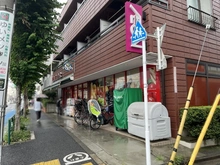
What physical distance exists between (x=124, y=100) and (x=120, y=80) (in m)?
2.16

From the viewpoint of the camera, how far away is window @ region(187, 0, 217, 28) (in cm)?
738

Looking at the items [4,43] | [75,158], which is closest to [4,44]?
[4,43]

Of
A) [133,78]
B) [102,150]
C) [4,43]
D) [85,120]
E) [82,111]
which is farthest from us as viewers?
[82,111]

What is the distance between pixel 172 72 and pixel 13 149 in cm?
615

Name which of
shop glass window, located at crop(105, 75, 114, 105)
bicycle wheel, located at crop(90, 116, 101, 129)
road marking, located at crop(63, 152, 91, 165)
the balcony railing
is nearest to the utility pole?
road marking, located at crop(63, 152, 91, 165)

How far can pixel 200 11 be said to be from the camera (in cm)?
754

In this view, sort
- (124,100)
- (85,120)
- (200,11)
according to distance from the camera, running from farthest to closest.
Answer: (85,120) → (200,11) → (124,100)

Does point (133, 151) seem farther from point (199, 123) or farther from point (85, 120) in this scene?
point (85, 120)

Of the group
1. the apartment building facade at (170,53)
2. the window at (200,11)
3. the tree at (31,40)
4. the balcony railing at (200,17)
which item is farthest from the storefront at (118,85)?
the tree at (31,40)

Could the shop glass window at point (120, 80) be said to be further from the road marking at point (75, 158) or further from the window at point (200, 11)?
the road marking at point (75, 158)

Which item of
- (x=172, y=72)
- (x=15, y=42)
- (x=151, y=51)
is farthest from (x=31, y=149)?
(x=172, y=72)

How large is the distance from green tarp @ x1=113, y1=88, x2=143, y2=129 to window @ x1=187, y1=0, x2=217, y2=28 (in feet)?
12.9

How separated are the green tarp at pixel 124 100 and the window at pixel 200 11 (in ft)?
12.9

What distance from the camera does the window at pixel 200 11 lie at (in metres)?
7.38
